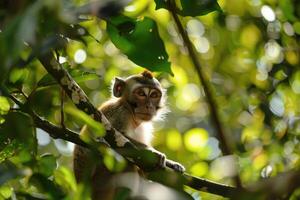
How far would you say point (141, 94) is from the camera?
6.66 metres

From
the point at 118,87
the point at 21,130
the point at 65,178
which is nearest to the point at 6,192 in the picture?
the point at 65,178

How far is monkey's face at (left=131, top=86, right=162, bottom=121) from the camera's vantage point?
6.43m

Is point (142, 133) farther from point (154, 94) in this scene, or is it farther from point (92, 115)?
point (92, 115)

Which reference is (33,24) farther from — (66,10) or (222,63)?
(222,63)

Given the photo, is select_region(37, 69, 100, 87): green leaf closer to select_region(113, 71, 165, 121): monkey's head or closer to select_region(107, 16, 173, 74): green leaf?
select_region(107, 16, 173, 74): green leaf

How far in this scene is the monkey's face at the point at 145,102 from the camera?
6.43m

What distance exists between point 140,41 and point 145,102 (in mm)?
4079

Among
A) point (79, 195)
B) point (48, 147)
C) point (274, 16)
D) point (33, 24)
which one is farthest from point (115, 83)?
point (33, 24)

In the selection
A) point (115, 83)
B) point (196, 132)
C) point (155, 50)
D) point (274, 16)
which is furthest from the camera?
point (115, 83)

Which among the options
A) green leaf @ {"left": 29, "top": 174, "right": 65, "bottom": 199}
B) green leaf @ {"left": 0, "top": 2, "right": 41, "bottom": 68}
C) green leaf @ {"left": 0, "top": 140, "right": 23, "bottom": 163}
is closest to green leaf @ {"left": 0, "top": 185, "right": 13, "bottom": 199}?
green leaf @ {"left": 0, "top": 140, "right": 23, "bottom": 163}

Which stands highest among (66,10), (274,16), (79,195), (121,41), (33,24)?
(33,24)

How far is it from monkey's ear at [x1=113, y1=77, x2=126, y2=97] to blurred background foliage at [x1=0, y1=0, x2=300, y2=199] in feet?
1.24

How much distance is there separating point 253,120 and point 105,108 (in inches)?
59.6

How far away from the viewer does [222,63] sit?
25.6 feet
